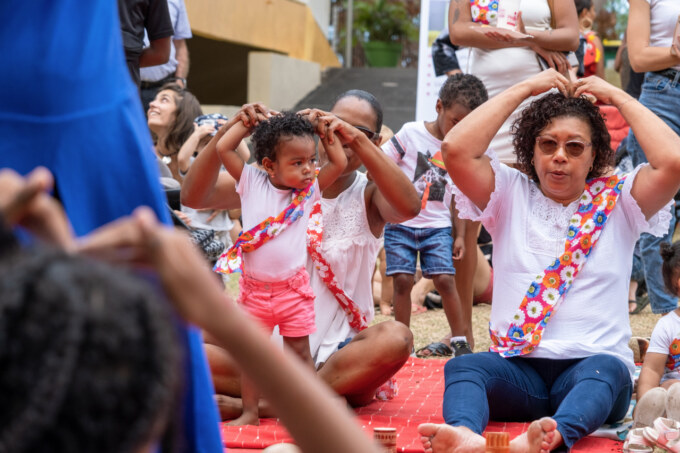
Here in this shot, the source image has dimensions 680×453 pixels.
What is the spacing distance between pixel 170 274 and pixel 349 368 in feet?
9.84

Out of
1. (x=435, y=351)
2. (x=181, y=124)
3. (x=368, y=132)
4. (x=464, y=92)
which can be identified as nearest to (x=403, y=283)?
(x=435, y=351)

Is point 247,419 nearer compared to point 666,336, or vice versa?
point 247,419

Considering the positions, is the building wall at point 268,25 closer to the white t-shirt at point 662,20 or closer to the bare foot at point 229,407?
the white t-shirt at point 662,20

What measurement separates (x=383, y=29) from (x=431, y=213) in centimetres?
1237

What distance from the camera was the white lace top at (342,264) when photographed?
413 centimetres

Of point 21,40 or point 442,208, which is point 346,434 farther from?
point 442,208

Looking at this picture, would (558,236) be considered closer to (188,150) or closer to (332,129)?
(332,129)

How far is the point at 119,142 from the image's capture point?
72.9 inches

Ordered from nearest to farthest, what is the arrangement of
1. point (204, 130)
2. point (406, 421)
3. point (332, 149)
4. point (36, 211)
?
point (36, 211) → point (406, 421) → point (332, 149) → point (204, 130)

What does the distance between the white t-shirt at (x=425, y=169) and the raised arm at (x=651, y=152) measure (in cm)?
175

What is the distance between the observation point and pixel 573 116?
12.5ft

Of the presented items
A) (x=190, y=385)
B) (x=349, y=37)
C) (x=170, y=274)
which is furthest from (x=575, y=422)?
(x=349, y=37)

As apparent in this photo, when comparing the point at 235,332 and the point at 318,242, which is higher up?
the point at 235,332

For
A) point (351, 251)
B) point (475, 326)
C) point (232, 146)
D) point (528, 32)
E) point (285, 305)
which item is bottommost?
point (475, 326)
